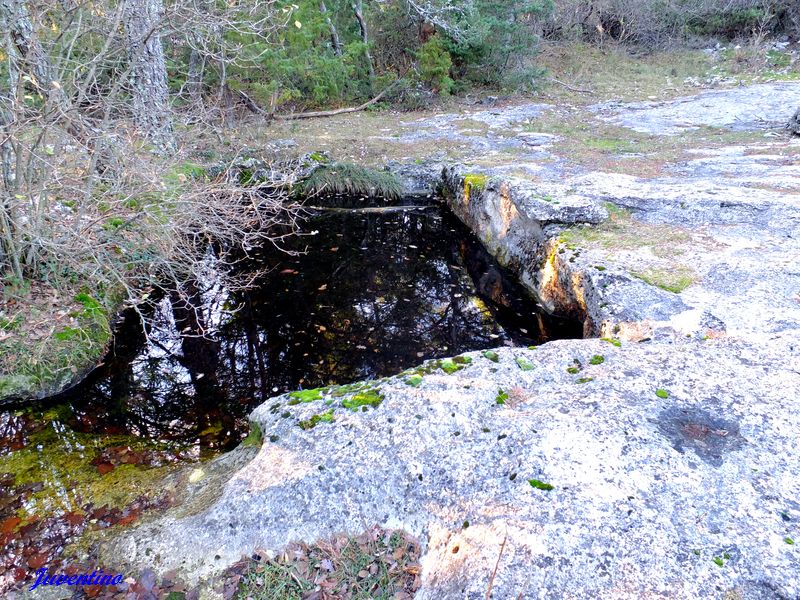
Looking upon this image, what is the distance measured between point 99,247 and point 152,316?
1.80 meters

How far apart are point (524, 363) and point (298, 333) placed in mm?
3309

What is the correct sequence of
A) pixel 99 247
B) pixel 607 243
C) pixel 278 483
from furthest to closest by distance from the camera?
1. pixel 607 243
2. pixel 99 247
3. pixel 278 483

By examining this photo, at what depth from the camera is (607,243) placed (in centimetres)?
667

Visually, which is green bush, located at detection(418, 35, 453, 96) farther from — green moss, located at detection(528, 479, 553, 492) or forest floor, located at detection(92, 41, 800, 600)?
green moss, located at detection(528, 479, 553, 492)

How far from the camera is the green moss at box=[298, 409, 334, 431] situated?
3.72m

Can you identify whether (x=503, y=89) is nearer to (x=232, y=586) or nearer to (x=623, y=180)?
(x=623, y=180)

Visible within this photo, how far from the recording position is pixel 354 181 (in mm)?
11102

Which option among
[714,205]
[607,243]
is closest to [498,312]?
[607,243]

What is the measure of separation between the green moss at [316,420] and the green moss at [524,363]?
1514mm

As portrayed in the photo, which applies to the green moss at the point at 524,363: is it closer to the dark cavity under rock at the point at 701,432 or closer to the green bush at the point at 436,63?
the dark cavity under rock at the point at 701,432

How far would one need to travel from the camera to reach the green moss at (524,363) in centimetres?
413

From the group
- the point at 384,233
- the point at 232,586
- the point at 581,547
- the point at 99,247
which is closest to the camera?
the point at 581,547
